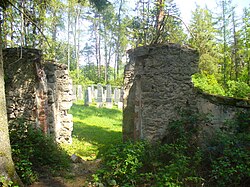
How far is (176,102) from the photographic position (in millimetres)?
5879

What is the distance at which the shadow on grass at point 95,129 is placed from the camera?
26.6 ft

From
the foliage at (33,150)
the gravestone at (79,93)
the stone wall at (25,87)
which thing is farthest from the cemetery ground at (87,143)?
the gravestone at (79,93)

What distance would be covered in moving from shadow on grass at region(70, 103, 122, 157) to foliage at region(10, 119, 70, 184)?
5.62 feet

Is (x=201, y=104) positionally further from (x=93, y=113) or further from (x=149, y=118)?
(x=93, y=113)

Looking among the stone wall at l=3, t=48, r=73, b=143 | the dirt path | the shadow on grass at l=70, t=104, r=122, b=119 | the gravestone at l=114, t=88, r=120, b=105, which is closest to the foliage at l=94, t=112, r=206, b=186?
the dirt path

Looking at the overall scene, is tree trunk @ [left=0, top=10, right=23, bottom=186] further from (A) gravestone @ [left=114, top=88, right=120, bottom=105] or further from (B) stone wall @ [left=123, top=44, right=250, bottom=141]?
(A) gravestone @ [left=114, top=88, right=120, bottom=105]

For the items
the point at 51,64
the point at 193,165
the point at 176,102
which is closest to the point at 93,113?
the point at 51,64

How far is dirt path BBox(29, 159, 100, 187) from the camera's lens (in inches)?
191

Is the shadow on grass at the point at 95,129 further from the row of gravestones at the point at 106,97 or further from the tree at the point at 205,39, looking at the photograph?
the tree at the point at 205,39

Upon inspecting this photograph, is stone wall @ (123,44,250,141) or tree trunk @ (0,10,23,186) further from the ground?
stone wall @ (123,44,250,141)

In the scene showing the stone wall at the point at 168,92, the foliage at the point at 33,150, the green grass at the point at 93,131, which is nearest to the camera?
the foliage at the point at 33,150

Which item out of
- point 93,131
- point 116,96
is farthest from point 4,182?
point 116,96

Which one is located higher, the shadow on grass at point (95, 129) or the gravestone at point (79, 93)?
the gravestone at point (79, 93)

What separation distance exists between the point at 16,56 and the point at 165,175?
4756 mm
